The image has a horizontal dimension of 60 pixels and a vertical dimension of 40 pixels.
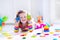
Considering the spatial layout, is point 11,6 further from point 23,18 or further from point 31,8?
point 23,18

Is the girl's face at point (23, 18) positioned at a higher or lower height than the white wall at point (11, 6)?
lower

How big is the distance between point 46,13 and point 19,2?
0.37 meters

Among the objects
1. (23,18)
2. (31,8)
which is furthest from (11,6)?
(23,18)

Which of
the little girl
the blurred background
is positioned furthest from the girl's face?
the blurred background

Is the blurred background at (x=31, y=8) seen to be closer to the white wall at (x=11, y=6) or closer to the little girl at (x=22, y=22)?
the white wall at (x=11, y=6)

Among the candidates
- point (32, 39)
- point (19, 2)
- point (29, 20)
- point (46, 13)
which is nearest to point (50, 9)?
point (46, 13)

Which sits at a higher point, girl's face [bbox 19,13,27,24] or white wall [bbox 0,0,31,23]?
white wall [bbox 0,0,31,23]

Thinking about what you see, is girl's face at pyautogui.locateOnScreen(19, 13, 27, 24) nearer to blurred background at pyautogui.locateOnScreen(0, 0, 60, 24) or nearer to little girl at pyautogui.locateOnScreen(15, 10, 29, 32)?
little girl at pyautogui.locateOnScreen(15, 10, 29, 32)

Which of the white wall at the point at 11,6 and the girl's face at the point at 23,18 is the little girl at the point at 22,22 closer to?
the girl's face at the point at 23,18

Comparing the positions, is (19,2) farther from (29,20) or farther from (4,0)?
(29,20)

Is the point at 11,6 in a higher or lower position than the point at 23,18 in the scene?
higher

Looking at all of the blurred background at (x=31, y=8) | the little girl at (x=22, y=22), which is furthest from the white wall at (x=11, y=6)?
the little girl at (x=22, y=22)

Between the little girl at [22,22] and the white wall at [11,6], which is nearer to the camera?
the little girl at [22,22]

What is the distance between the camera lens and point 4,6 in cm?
161
